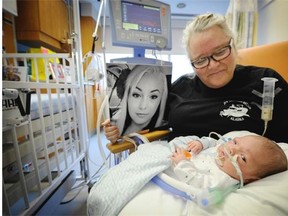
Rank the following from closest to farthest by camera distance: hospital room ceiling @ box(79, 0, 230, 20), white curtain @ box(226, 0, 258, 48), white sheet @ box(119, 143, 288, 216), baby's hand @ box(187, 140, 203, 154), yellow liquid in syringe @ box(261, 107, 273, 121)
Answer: white sheet @ box(119, 143, 288, 216)
baby's hand @ box(187, 140, 203, 154)
yellow liquid in syringe @ box(261, 107, 273, 121)
white curtain @ box(226, 0, 258, 48)
hospital room ceiling @ box(79, 0, 230, 20)

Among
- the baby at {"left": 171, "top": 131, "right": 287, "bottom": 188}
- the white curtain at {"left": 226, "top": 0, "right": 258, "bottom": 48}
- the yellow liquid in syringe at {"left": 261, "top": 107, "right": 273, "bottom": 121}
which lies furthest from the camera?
the white curtain at {"left": 226, "top": 0, "right": 258, "bottom": 48}

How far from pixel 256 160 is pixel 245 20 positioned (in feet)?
5.98

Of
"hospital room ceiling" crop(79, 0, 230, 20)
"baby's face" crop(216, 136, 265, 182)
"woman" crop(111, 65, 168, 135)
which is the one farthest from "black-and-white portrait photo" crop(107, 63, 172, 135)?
"hospital room ceiling" crop(79, 0, 230, 20)

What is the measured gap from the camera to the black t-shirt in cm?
88

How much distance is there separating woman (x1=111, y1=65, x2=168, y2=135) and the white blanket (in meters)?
0.33

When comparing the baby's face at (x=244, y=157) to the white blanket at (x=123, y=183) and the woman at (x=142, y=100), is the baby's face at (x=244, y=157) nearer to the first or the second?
the white blanket at (x=123, y=183)

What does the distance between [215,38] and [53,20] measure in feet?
4.08

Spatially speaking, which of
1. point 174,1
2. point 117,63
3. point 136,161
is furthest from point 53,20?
point 174,1

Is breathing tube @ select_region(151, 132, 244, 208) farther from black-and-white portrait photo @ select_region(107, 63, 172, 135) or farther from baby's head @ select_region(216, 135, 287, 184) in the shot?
black-and-white portrait photo @ select_region(107, 63, 172, 135)

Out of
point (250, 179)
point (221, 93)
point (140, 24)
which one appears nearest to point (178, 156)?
point (250, 179)

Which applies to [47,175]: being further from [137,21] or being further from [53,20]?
[53,20]

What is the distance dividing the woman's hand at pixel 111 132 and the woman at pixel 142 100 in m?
0.02

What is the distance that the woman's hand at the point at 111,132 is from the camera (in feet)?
2.95

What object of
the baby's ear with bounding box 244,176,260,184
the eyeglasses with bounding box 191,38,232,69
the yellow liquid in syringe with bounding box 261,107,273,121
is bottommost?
the baby's ear with bounding box 244,176,260,184
